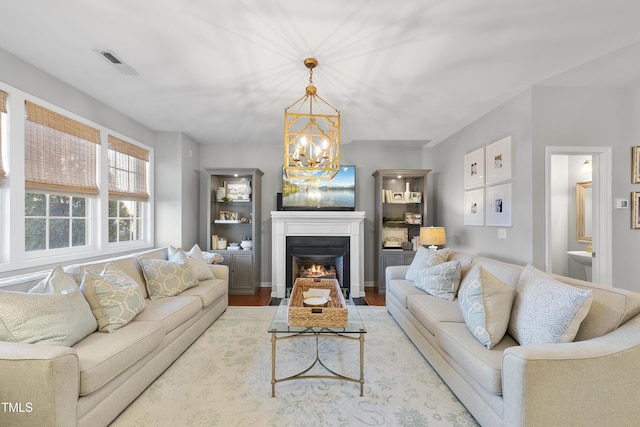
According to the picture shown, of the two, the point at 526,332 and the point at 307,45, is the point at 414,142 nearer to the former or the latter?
the point at 307,45

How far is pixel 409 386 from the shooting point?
2.06 m

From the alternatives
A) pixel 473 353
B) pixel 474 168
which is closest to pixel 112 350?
pixel 473 353

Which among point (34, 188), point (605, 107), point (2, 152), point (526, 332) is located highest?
point (605, 107)

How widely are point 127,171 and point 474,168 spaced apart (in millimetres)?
4716

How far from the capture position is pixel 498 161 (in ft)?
11.0

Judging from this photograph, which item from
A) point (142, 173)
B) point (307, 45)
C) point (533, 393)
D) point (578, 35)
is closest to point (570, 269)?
point (578, 35)

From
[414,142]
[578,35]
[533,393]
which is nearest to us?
[533,393]

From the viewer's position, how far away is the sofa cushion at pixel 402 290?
2.92 m

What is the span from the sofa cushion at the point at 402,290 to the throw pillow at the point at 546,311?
112 cm

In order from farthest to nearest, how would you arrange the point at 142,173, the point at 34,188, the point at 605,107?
the point at 142,173, the point at 605,107, the point at 34,188

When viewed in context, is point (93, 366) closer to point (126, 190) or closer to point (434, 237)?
point (126, 190)

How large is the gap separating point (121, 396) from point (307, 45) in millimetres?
2694

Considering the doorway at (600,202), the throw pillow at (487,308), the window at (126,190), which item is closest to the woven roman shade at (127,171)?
the window at (126,190)

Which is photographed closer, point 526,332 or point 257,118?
point 526,332
